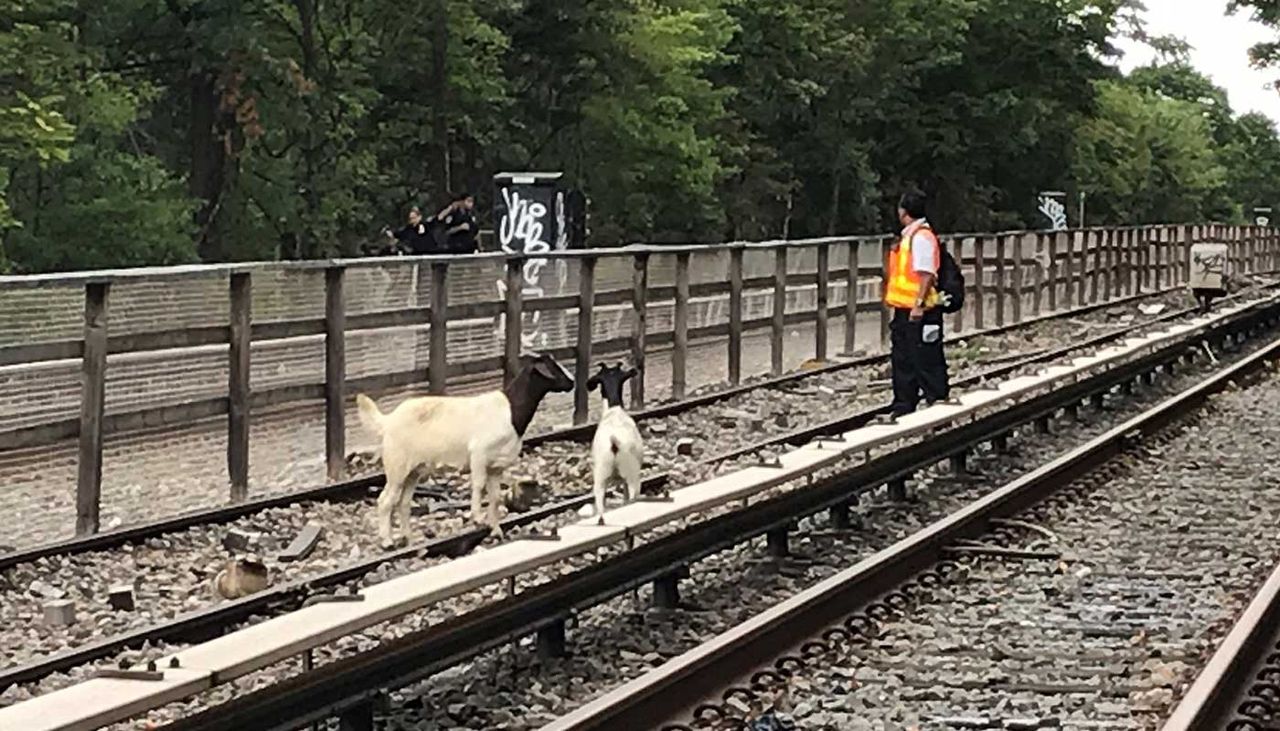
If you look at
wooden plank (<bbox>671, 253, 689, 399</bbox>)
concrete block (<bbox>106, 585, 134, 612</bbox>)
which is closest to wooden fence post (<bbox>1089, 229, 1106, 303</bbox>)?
wooden plank (<bbox>671, 253, 689, 399</bbox>)

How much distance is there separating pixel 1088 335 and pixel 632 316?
13542 millimetres

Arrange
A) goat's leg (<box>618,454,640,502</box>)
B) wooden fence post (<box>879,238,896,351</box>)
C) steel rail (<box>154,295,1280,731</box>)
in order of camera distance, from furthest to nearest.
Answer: wooden fence post (<box>879,238,896,351</box>) → goat's leg (<box>618,454,640,502</box>) → steel rail (<box>154,295,1280,731</box>)

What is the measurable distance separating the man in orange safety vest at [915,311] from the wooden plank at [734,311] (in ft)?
14.7

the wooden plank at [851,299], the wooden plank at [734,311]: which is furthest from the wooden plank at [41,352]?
the wooden plank at [851,299]

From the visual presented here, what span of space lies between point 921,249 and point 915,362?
3.96 feet

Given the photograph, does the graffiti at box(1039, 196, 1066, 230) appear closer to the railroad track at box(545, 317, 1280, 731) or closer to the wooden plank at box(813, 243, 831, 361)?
the wooden plank at box(813, 243, 831, 361)

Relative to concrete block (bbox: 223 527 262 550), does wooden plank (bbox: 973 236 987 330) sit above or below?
above

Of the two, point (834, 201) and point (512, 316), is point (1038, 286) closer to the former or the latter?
point (834, 201)

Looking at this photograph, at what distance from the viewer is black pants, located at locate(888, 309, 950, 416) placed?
15570mm

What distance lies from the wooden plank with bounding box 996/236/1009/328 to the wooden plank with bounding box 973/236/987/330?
0.71 ft

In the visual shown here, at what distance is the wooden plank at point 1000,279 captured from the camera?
102ft

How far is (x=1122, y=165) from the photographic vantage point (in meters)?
79.7

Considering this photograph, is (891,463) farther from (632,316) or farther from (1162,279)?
(1162,279)

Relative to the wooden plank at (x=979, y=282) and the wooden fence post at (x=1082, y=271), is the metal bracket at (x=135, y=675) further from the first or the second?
the wooden fence post at (x=1082, y=271)
